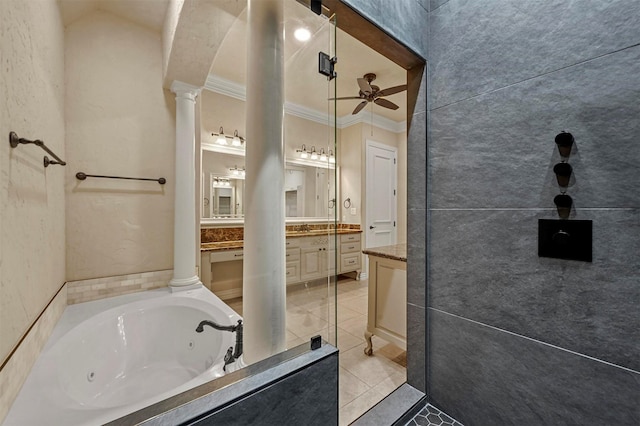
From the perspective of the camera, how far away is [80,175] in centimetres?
190

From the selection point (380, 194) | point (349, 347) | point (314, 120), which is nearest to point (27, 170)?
point (314, 120)

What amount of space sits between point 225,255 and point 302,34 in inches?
93.6

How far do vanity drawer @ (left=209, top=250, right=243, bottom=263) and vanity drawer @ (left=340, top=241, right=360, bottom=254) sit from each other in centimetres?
159

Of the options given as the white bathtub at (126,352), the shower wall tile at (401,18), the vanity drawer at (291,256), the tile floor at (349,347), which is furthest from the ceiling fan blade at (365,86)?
the white bathtub at (126,352)

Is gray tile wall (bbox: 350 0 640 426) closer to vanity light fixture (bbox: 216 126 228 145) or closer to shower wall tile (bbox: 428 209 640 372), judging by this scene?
shower wall tile (bbox: 428 209 640 372)

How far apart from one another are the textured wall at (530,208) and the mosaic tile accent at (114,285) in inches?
85.3

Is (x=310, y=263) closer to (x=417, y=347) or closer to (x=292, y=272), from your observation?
(x=292, y=272)

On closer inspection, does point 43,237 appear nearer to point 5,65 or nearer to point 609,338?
point 5,65

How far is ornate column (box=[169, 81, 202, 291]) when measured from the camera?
7.31ft

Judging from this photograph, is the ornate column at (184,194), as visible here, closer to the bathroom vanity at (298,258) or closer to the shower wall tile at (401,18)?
the bathroom vanity at (298,258)

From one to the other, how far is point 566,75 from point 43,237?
95.1 inches

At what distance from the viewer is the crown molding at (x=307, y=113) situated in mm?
1288

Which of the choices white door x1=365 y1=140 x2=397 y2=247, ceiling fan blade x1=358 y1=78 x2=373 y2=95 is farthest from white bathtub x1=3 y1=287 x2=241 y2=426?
white door x1=365 y1=140 x2=397 y2=247

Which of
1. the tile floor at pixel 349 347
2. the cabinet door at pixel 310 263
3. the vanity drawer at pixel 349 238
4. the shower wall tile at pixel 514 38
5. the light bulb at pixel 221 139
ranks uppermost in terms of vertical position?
the light bulb at pixel 221 139
